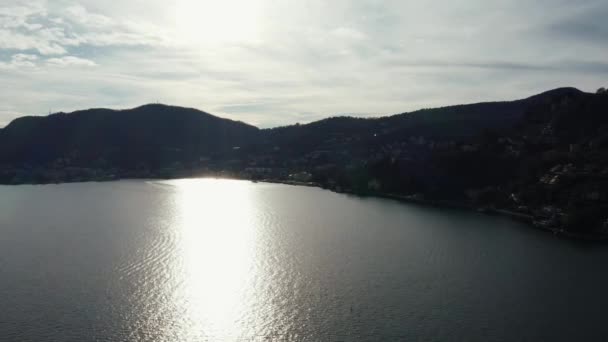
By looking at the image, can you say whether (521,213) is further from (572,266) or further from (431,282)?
(431,282)

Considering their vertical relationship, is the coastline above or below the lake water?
above

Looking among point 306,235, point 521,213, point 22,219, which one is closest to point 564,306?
point 306,235

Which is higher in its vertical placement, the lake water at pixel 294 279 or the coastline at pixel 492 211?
the coastline at pixel 492 211

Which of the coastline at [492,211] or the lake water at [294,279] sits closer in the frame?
the lake water at [294,279]

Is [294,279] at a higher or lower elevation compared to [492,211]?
lower

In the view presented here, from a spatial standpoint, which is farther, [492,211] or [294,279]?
[492,211]

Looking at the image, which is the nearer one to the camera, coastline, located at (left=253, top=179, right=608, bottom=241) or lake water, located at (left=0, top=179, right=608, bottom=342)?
lake water, located at (left=0, top=179, right=608, bottom=342)

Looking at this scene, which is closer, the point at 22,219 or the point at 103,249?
the point at 103,249

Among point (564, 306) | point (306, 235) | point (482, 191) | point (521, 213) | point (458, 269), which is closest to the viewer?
point (564, 306)
